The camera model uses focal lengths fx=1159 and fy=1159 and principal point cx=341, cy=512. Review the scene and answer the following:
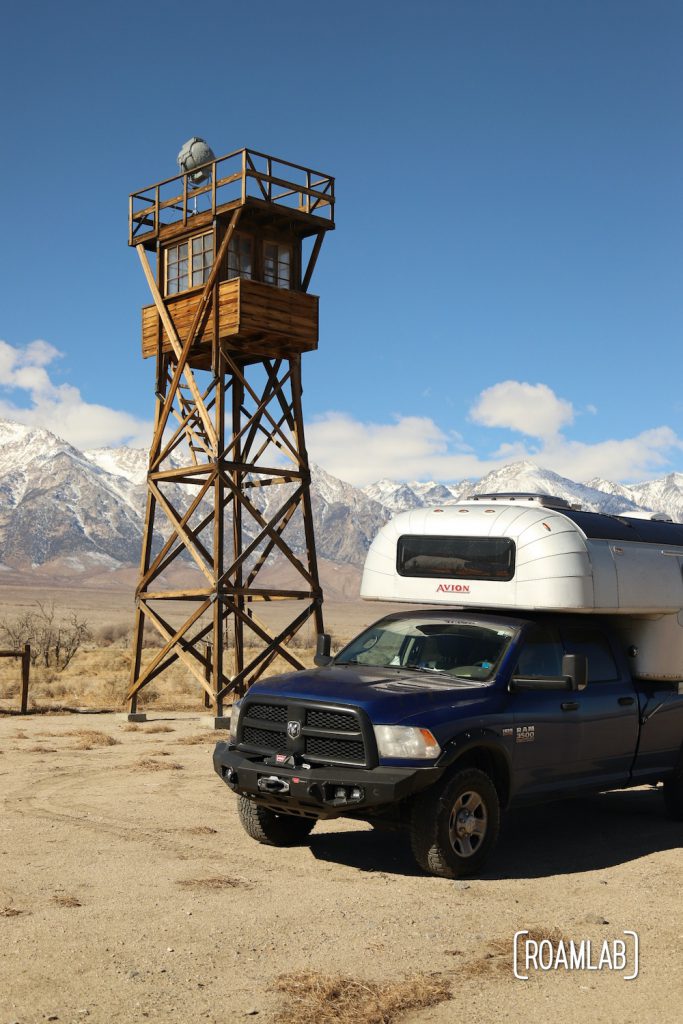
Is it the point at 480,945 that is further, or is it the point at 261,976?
the point at 480,945

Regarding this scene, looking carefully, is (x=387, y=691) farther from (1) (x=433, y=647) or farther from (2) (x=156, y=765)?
(2) (x=156, y=765)

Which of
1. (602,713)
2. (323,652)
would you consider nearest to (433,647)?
(323,652)

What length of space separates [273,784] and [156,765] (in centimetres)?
612

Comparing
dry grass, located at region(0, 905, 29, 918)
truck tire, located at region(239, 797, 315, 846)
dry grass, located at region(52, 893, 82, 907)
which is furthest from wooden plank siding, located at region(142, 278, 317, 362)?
dry grass, located at region(0, 905, 29, 918)

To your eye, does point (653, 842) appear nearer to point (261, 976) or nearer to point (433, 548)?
point (433, 548)

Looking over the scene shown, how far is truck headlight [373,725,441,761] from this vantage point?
8641 millimetres

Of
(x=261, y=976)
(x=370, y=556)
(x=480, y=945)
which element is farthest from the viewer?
(x=370, y=556)

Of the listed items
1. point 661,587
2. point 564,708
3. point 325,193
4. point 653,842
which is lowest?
point 653,842

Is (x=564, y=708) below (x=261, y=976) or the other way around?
the other way around

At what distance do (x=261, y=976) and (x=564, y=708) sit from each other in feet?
14.1

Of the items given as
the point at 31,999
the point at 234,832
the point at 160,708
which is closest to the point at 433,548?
the point at 234,832

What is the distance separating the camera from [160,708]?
23859 millimetres

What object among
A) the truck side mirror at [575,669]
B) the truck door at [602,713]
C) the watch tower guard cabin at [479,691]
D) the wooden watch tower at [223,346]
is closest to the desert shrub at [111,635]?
the wooden watch tower at [223,346]

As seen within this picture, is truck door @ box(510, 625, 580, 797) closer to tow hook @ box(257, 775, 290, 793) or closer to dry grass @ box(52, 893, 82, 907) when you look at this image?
tow hook @ box(257, 775, 290, 793)
